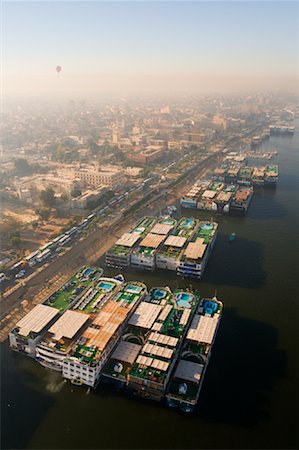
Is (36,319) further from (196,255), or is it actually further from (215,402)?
(196,255)

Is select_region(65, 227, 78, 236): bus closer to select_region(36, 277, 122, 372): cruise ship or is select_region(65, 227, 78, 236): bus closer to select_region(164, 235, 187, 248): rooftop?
select_region(164, 235, 187, 248): rooftop

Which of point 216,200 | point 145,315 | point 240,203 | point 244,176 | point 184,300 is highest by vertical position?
point 244,176

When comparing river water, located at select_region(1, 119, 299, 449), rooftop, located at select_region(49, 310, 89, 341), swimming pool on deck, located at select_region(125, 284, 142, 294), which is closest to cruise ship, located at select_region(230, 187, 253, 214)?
river water, located at select_region(1, 119, 299, 449)

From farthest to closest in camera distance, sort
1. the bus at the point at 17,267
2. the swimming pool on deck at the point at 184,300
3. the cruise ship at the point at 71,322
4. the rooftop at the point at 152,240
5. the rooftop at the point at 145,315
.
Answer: the rooftop at the point at 152,240, the bus at the point at 17,267, the swimming pool on deck at the point at 184,300, the rooftop at the point at 145,315, the cruise ship at the point at 71,322

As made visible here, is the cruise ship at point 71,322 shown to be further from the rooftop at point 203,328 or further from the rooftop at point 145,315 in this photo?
the rooftop at point 203,328

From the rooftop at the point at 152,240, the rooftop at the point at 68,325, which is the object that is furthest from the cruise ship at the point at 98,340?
the rooftop at the point at 152,240

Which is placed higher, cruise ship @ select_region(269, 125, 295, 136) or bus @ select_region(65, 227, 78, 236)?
cruise ship @ select_region(269, 125, 295, 136)

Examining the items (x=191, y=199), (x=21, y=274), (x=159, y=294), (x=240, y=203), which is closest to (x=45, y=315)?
(x=21, y=274)
